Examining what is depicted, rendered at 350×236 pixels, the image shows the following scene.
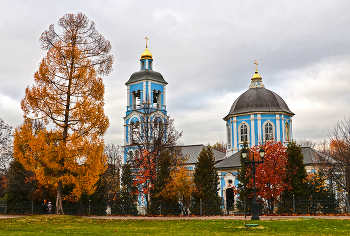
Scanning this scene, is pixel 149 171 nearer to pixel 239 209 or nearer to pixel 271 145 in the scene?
pixel 239 209

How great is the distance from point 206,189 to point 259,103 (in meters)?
16.8

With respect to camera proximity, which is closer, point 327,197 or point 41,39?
point 41,39

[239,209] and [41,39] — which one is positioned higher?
[41,39]

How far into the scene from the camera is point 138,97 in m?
46.7

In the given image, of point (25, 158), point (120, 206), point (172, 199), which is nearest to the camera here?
point (25, 158)

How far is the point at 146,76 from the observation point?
45562 mm

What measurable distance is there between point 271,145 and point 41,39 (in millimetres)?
17061

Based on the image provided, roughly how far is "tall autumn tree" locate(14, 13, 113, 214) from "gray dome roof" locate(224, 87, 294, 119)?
23.1 meters

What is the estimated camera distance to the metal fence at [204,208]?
945 inches

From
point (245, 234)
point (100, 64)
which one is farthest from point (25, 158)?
point (245, 234)

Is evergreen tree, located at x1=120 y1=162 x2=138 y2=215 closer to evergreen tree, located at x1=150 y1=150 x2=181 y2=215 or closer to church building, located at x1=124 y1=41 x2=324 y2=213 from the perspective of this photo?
evergreen tree, located at x1=150 y1=150 x2=181 y2=215

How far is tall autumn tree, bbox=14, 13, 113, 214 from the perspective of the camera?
19.9m

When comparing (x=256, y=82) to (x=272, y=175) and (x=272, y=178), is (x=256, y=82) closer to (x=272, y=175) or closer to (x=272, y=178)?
(x=272, y=175)

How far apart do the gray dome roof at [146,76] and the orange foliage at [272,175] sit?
22.7 metres
